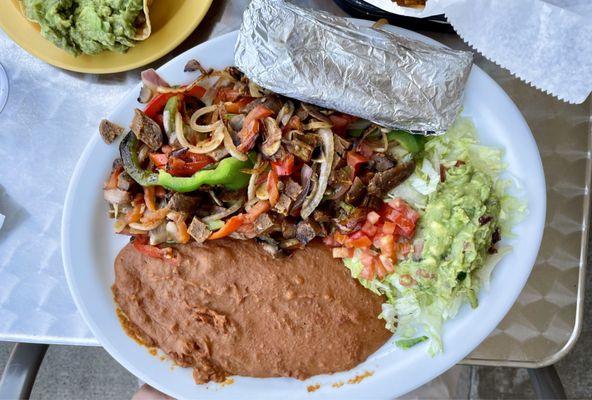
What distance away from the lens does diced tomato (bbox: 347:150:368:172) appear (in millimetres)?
1661

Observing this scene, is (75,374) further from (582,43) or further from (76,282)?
(582,43)

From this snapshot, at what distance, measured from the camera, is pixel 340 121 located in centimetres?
169

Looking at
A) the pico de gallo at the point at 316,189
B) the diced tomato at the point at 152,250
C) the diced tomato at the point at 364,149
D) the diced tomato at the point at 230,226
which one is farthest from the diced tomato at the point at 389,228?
the diced tomato at the point at 152,250

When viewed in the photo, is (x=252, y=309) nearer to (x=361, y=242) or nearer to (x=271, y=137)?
(x=361, y=242)

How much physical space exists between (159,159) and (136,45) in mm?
422

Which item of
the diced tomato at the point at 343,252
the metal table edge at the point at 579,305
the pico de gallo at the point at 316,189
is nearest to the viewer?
the pico de gallo at the point at 316,189

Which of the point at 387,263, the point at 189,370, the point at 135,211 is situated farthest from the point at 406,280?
the point at 135,211

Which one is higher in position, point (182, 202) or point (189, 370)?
point (182, 202)

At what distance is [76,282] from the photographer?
1.79 meters

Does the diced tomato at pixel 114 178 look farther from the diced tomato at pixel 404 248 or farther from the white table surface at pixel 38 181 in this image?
the diced tomato at pixel 404 248

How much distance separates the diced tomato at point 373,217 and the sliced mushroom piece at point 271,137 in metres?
0.35

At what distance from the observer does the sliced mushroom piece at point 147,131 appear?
1681 mm

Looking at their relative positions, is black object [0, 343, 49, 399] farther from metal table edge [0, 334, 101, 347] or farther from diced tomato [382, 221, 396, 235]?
diced tomato [382, 221, 396, 235]

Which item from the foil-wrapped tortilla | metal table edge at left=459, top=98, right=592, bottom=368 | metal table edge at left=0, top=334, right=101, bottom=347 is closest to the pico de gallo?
the foil-wrapped tortilla
